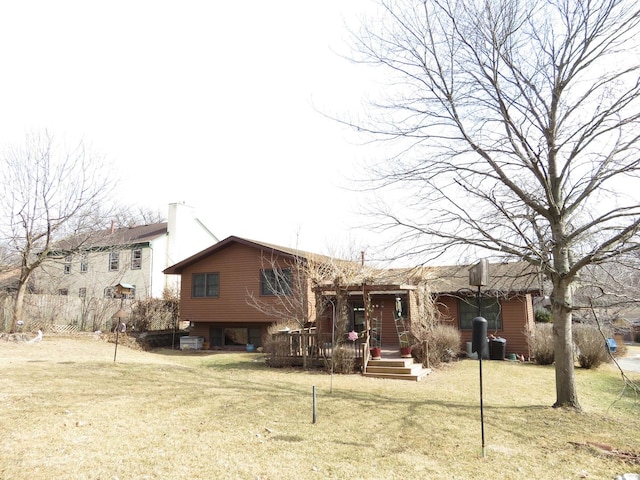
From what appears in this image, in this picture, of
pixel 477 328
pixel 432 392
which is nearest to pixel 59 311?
pixel 432 392

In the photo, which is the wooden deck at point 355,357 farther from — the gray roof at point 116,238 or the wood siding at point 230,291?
the gray roof at point 116,238

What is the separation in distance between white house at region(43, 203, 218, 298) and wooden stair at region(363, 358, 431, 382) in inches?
706

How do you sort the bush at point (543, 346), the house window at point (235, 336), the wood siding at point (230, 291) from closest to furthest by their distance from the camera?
the bush at point (543, 346)
the wood siding at point (230, 291)
the house window at point (235, 336)

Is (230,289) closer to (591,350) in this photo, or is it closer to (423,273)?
(423,273)

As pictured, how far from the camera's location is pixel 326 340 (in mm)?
13805

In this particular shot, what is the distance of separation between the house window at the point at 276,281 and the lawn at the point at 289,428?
7120 mm

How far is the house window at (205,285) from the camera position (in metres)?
21.0

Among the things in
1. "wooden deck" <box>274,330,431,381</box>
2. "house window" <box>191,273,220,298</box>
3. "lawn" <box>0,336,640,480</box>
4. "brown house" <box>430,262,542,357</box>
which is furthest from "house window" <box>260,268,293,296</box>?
"lawn" <box>0,336,640,480</box>

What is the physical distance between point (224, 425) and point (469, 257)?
19.6 ft

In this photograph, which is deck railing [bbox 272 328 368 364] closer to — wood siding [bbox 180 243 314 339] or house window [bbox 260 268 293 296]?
house window [bbox 260 268 293 296]

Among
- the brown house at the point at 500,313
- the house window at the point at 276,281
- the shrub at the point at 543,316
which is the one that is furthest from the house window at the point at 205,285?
the shrub at the point at 543,316

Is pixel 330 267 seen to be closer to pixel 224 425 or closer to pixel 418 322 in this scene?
pixel 418 322

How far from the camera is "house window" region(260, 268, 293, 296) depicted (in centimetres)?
1855

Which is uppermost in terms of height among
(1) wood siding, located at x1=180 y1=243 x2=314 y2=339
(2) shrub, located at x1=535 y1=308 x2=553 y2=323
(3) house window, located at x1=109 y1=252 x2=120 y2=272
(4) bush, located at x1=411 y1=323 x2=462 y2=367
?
(3) house window, located at x1=109 y1=252 x2=120 y2=272
